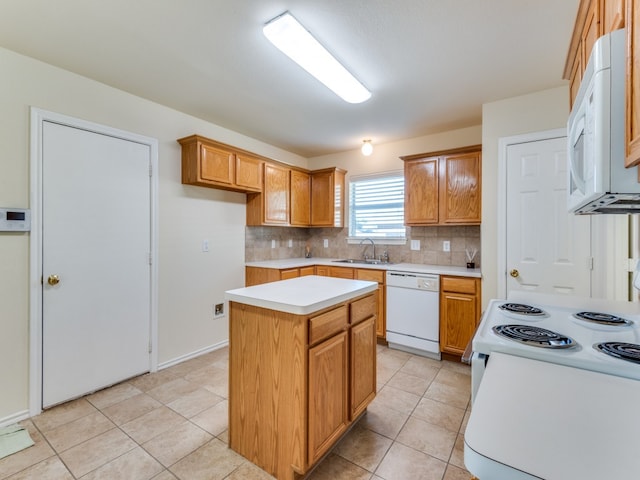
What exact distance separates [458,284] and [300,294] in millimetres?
1938

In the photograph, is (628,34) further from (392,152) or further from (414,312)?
(392,152)

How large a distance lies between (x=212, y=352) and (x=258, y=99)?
2.67 meters

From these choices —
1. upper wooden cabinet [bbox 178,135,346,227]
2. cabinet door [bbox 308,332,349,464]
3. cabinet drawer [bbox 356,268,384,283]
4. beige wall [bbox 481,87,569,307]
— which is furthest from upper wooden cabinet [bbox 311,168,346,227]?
cabinet door [bbox 308,332,349,464]

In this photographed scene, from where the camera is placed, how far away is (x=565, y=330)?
123 cm

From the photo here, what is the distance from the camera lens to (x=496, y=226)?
9.24 ft

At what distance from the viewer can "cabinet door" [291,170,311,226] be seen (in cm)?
412

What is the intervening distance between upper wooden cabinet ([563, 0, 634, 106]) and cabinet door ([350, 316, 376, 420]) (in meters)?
1.75

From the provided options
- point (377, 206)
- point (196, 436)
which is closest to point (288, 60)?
point (377, 206)

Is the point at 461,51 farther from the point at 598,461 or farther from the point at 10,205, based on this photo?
the point at 10,205

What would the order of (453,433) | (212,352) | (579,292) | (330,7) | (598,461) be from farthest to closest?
1. (212,352)
2. (579,292)
3. (453,433)
4. (330,7)
5. (598,461)

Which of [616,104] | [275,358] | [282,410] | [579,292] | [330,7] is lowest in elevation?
[282,410]

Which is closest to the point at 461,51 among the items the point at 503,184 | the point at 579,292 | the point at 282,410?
the point at 503,184

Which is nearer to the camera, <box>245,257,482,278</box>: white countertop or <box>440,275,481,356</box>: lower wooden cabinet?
<box>440,275,481,356</box>: lower wooden cabinet

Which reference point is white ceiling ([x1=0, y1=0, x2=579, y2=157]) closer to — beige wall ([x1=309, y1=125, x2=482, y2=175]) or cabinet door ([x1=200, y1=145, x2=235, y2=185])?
cabinet door ([x1=200, y1=145, x2=235, y2=185])
